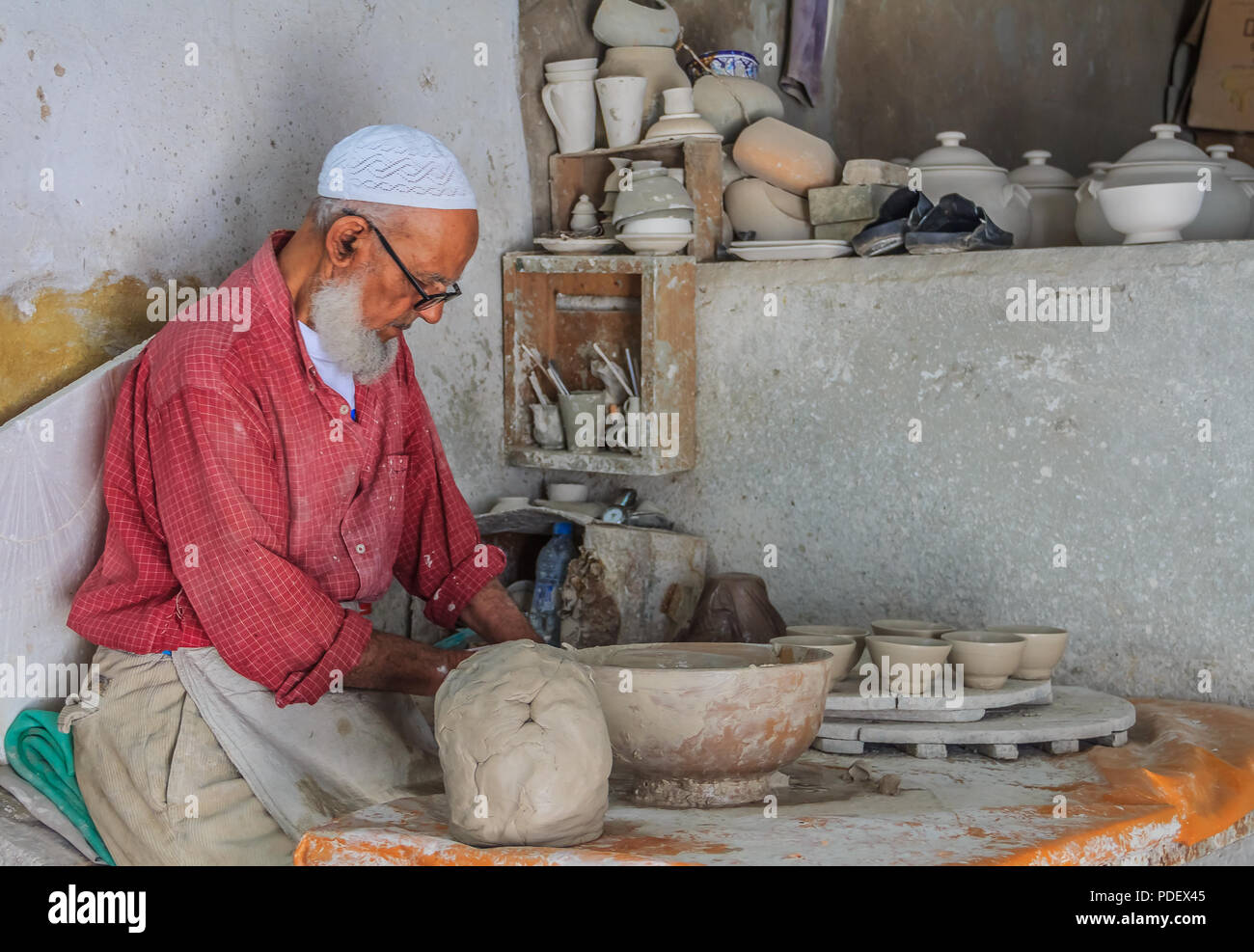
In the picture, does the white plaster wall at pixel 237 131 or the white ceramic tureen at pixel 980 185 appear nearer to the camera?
the white plaster wall at pixel 237 131

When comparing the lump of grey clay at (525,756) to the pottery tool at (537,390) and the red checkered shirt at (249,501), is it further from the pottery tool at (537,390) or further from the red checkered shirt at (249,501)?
the pottery tool at (537,390)

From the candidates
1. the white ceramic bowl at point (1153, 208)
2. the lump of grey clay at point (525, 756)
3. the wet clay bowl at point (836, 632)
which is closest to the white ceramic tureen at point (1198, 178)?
the white ceramic bowl at point (1153, 208)

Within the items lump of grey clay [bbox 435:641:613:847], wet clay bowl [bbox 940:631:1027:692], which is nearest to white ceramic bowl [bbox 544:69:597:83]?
wet clay bowl [bbox 940:631:1027:692]

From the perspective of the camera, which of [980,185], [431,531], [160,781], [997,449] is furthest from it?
[980,185]

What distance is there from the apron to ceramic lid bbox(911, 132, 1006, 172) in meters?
2.18

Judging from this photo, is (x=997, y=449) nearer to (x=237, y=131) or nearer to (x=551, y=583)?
(x=551, y=583)

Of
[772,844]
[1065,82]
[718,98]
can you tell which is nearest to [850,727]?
[772,844]

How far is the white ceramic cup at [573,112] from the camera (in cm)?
380

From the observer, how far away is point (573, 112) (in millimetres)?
3824

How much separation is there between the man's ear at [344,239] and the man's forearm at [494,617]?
0.78 m

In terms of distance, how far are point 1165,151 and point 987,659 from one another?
1.51m

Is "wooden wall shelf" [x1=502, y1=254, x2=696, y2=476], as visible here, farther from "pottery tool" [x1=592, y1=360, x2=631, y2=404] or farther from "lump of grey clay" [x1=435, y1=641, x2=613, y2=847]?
"lump of grey clay" [x1=435, y1=641, x2=613, y2=847]

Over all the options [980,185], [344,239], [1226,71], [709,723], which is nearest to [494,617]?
[344,239]

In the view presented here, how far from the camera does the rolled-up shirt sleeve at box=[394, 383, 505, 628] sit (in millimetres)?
2873
